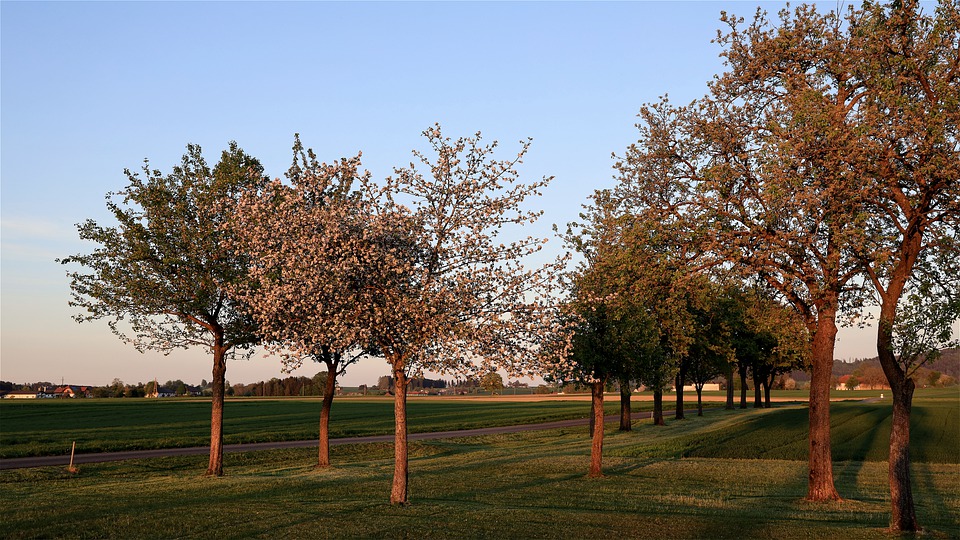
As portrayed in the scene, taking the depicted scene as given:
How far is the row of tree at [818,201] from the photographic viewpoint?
2125 centimetres

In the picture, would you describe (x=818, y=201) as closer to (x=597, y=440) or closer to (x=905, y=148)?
(x=905, y=148)

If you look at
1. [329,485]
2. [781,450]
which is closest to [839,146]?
[329,485]

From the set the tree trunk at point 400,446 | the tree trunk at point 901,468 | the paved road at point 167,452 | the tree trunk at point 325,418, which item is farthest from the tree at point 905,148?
the paved road at point 167,452

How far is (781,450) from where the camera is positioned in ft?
164

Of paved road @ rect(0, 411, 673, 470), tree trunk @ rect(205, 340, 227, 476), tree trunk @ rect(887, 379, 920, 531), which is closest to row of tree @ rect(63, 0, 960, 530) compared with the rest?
tree trunk @ rect(887, 379, 920, 531)

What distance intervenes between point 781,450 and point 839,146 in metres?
33.2

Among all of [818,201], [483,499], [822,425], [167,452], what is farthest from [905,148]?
[167,452]

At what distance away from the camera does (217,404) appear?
119 ft

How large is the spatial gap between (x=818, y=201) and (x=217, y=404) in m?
27.2

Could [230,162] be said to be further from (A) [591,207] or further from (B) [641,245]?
(B) [641,245]

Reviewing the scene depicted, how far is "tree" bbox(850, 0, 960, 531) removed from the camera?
20.8 meters

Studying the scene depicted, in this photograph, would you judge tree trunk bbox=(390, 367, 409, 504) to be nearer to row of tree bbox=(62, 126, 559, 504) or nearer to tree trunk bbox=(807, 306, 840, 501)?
row of tree bbox=(62, 126, 559, 504)

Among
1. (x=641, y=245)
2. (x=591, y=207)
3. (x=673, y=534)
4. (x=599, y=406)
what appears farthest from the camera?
Answer: (x=591, y=207)

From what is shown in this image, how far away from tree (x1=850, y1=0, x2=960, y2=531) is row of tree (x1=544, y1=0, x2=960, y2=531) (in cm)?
5
